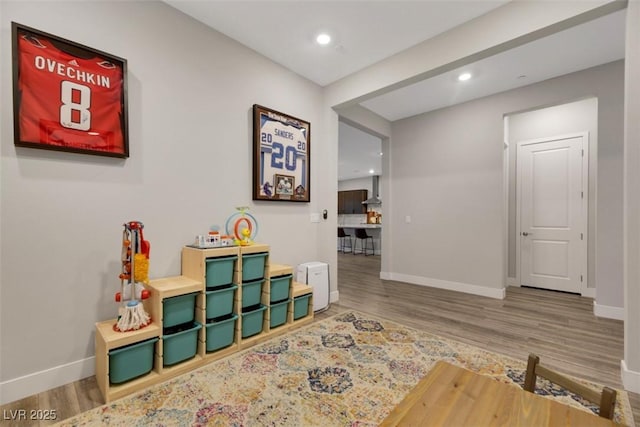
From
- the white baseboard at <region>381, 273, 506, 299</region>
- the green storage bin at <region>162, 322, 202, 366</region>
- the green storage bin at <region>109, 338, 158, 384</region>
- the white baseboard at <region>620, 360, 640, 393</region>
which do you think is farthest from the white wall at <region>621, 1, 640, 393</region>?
the green storage bin at <region>109, 338, 158, 384</region>

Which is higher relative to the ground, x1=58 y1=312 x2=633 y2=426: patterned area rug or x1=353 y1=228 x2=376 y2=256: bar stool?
x1=353 y1=228 x2=376 y2=256: bar stool

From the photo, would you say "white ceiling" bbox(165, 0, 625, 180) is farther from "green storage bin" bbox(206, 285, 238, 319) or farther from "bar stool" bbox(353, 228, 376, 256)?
"bar stool" bbox(353, 228, 376, 256)

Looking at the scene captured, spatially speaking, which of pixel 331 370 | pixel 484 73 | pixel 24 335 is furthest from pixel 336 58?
pixel 24 335

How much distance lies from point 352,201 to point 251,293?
335 inches

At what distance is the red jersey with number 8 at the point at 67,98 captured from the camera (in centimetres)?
183

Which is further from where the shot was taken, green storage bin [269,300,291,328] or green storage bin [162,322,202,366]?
green storage bin [269,300,291,328]

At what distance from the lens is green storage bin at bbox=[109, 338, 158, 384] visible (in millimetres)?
1852

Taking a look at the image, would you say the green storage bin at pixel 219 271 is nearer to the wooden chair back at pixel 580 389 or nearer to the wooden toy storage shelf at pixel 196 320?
the wooden toy storage shelf at pixel 196 320

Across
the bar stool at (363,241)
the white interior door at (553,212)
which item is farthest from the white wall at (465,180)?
the bar stool at (363,241)

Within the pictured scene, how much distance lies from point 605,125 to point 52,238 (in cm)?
559

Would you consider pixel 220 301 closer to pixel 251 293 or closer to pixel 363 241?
pixel 251 293

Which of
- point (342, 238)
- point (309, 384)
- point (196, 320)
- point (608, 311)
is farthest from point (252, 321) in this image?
point (342, 238)

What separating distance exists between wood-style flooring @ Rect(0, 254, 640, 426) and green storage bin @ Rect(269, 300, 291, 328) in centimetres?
50

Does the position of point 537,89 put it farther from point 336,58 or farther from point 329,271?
point 329,271
